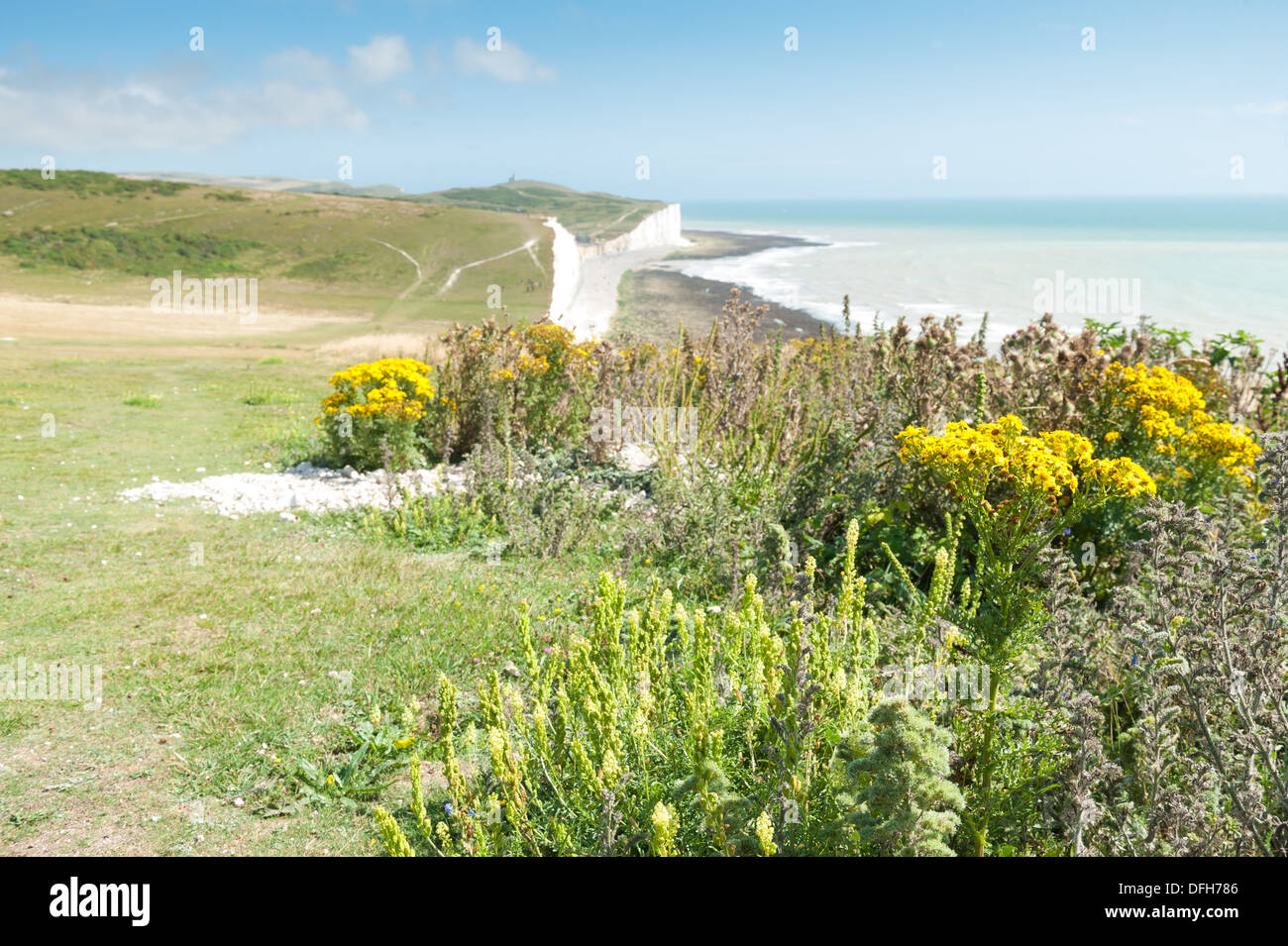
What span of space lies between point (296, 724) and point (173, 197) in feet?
337

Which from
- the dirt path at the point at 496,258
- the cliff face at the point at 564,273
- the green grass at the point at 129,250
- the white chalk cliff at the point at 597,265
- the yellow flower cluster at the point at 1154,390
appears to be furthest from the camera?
the green grass at the point at 129,250

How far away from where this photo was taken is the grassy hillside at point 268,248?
52.7 metres

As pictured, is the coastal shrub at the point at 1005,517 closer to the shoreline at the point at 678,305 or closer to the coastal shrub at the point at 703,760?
the coastal shrub at the point at 703,760

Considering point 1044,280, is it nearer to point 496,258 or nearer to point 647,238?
point 496,258

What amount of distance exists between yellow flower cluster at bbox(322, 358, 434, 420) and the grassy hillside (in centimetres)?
3081

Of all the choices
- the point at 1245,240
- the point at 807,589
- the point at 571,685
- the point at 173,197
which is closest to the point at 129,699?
the point at 571,685

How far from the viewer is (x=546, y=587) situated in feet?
19.2

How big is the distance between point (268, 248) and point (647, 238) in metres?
47.6

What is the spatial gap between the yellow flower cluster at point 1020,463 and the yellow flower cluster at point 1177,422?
248cm

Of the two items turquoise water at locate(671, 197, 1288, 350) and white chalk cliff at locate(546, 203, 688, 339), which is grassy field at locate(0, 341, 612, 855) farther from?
turquoise water at locate(671, 197, 1288, 350)

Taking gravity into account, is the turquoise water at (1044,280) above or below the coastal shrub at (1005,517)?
above

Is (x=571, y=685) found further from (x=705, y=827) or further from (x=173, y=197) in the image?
(x=173, y=197)

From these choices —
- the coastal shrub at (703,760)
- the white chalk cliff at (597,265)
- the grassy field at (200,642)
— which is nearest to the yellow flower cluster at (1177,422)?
the coastal shrub at (703,760)

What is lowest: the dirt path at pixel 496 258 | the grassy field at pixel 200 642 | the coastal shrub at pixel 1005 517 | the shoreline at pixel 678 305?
the grassy field at pixel 200 642
